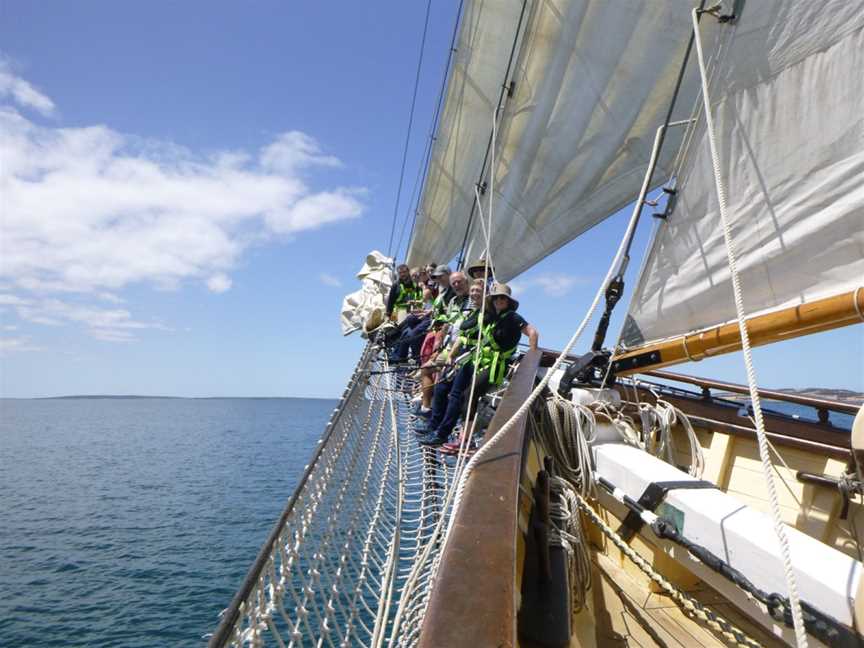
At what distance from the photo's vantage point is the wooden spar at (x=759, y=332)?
1.84 metres

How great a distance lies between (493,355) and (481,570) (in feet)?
10.8

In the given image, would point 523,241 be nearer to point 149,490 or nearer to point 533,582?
point 533,582

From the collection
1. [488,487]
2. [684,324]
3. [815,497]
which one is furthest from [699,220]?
[488,487]

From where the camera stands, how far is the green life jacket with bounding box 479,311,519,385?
4133 mm

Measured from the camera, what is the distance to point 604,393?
3027mm

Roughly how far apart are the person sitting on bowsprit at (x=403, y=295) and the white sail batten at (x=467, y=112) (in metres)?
1.18

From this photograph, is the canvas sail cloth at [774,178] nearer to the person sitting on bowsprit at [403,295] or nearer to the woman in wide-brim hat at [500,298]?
the woman in wide-brim hat at [500,298]

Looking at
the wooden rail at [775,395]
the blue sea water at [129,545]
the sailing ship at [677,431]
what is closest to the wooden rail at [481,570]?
the sailing ship at [677,431]

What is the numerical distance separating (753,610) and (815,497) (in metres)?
1.10

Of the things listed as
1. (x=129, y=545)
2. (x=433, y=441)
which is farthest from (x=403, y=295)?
(x=129, y=545)

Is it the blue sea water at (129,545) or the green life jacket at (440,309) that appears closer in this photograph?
the green life jacket at (440,309)

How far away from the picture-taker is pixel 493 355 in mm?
4164

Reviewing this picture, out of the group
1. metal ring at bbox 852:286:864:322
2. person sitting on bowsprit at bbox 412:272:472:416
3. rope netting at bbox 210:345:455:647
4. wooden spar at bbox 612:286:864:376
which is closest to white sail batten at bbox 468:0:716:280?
person sitting on bowsprit at bbox 412:272:472:416

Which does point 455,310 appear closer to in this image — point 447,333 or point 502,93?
point 447,333
